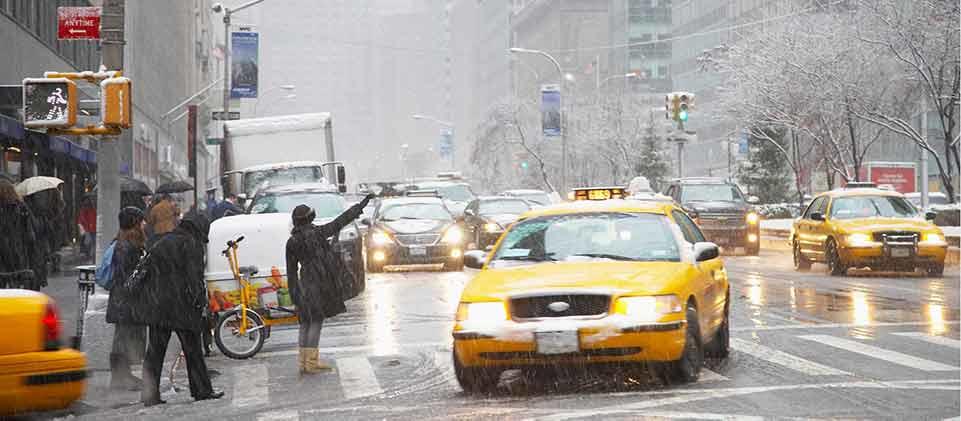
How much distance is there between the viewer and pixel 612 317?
1032cm

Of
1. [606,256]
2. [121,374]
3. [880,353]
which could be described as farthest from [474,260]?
[880,353]

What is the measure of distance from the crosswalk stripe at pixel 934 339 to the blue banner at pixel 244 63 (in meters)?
35.3

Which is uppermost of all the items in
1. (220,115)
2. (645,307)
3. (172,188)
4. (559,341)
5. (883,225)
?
(220,115)

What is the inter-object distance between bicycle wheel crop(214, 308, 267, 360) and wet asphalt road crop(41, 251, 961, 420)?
0.21 m

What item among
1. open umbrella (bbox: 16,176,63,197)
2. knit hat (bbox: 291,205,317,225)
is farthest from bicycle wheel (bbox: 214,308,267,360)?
open umbrella (bbox: 16,176,63,197)

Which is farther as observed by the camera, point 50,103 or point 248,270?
point 248,270

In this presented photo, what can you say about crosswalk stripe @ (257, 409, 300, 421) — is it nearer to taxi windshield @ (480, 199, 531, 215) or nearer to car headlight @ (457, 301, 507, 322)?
car headlight @ (457, 301, 507, 322)

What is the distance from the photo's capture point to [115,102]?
14734mm

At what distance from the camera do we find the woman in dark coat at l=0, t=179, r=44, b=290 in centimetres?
1324

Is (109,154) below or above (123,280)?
above

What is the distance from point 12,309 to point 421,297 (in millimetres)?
13671

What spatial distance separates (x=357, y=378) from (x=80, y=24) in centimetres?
705

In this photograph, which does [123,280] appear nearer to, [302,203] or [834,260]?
[302,203]

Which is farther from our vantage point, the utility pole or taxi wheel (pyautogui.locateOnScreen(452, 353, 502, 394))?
the utility pole
